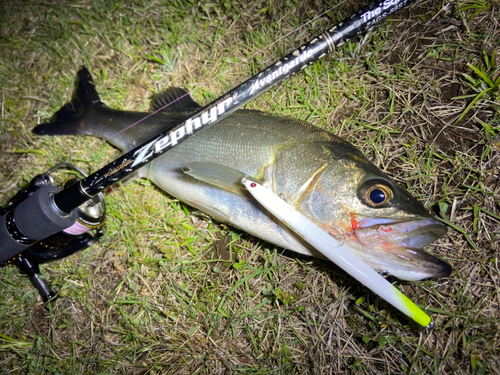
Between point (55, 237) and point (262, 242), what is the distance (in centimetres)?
184

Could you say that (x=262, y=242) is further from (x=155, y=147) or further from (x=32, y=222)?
(x=32, y=222)

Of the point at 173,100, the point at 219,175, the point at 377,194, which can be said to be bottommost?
the point at 377,194

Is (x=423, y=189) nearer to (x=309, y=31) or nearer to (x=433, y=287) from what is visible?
(x=433, y=287)

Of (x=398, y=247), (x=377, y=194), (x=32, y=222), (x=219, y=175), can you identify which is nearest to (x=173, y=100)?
(x=219, y=175)

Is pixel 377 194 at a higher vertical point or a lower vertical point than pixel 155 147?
lower

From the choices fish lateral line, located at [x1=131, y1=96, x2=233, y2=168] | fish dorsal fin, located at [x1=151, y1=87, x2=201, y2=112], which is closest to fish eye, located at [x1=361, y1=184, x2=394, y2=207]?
fish lateral line, located at [x1=131, y1=96, x2=233, y2=168]

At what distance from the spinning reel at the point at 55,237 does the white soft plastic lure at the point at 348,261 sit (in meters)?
1.41

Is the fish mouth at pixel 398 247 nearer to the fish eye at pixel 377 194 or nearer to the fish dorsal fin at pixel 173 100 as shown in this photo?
the fish eye at pixel 377 194

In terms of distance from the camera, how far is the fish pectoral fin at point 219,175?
85.6 inches

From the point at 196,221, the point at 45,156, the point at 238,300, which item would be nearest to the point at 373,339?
the point at 238,300

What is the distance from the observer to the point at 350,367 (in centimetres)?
238

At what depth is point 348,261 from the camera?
6.23 feet

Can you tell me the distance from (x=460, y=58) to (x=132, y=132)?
2.73 meters

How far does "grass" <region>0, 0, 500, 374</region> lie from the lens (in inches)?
92.7
